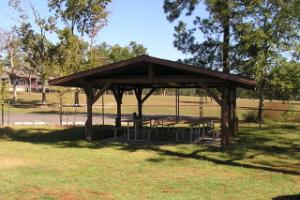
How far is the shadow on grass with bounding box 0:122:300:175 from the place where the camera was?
1323cm

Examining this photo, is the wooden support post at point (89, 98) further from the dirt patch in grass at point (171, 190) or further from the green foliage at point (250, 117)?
the green foliage at point (250, 117)

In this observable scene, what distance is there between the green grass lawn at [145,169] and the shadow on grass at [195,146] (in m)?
0.03

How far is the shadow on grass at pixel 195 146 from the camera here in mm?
13234

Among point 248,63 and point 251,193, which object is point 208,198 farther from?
point 248,63

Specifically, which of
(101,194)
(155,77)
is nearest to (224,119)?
(155,77)

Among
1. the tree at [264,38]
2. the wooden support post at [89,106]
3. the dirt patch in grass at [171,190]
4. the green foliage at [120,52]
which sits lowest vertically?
the dirt patch in grass at [171,190]

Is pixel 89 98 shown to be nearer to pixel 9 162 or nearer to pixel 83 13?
pixel 9 162

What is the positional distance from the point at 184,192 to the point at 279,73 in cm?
1651

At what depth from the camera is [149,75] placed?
16.1 meters

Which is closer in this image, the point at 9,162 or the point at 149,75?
the point at 9,162

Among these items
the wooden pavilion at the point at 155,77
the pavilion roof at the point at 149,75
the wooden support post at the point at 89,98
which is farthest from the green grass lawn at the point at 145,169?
the pavilion roof at the point at 149,75

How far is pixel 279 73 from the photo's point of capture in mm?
24109

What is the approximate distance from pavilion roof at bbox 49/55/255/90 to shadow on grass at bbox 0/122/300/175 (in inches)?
89.5

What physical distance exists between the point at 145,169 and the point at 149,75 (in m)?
5.11
